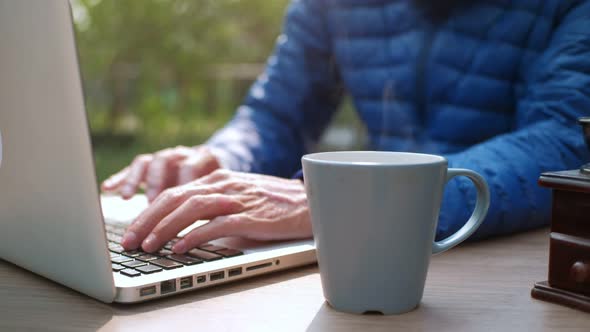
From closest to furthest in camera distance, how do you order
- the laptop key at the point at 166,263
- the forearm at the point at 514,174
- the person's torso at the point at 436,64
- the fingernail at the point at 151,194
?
the laptop key at the point at 166,263
the forearm at the point at 514,174
the fingernail at the point at 151,194
the person's torso at the point at 436,64

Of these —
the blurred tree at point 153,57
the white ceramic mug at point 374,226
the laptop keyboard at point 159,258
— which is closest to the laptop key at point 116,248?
the laptop keyboard at point 159,258

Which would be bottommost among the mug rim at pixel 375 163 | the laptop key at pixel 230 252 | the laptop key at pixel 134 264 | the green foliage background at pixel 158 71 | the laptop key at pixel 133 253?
the green foliage background at pixel 158 71

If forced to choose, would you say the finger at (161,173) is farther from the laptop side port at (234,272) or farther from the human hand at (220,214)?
the laptop side port at (234,272)

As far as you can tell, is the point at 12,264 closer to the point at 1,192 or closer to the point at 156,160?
the point at 1,192

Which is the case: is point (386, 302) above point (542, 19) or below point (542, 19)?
below

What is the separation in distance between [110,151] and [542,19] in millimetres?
6950

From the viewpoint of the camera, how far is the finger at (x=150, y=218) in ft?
2.05

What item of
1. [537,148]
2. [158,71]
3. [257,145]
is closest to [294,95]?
[257,145]

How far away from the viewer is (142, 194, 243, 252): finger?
617mm

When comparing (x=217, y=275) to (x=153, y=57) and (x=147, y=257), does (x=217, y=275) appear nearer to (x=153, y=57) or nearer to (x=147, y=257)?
(x=147, y=257)

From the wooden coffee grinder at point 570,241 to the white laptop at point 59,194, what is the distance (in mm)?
235

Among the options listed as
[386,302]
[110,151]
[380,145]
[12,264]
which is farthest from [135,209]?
[110,151]

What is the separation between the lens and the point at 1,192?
613mm

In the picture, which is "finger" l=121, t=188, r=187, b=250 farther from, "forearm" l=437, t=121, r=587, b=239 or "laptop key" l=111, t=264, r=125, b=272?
"forearm" l=437, t=121, r=587, b=239
